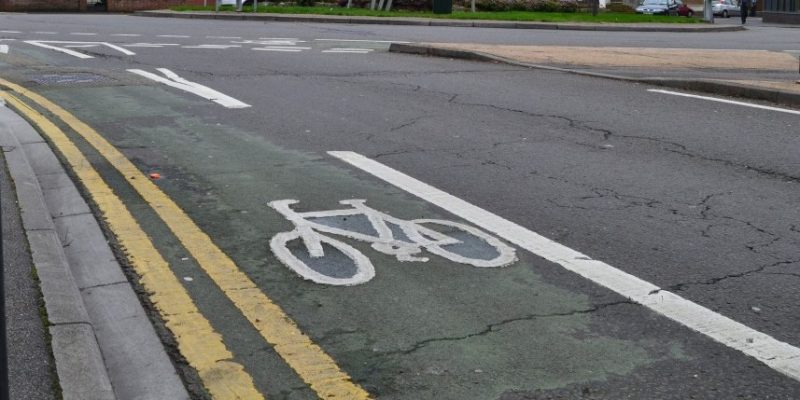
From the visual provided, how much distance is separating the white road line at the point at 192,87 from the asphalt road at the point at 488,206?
7.7 inches

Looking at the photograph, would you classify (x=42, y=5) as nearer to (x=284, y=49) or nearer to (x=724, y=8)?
(x=284, y=49)

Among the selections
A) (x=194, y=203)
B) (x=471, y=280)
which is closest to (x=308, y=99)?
(x=194, y=203)

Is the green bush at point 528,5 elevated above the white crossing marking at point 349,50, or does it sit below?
above

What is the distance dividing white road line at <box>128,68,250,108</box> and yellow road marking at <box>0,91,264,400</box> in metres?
4.06

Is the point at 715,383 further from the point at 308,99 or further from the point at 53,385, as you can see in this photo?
the point at 308,99

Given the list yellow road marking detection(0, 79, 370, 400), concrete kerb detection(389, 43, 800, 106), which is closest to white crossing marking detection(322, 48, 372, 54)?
concrete kerb detection(389, 43, 800, 106)

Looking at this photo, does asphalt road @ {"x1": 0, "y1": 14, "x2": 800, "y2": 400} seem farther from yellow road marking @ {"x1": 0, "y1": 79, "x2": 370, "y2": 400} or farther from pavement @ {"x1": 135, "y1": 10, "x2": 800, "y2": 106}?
pavement @ {"x1": 135, "y1": 10, "x2": 800, "y2": 106}

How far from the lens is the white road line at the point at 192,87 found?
1180 cm

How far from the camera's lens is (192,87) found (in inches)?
516

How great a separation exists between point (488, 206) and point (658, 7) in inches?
1906

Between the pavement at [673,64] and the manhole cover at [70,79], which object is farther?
the manhole cover at [70,79]

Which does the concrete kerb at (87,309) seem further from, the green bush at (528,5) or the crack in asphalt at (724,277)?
the green bush at (528,5)

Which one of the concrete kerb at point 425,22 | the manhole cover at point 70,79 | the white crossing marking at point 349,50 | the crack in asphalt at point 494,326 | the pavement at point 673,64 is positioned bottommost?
the crack in asphalt at point 494,326

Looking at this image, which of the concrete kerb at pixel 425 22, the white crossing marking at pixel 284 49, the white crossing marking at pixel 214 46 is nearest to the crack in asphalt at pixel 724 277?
the white crossing marking at pixel 284 49
